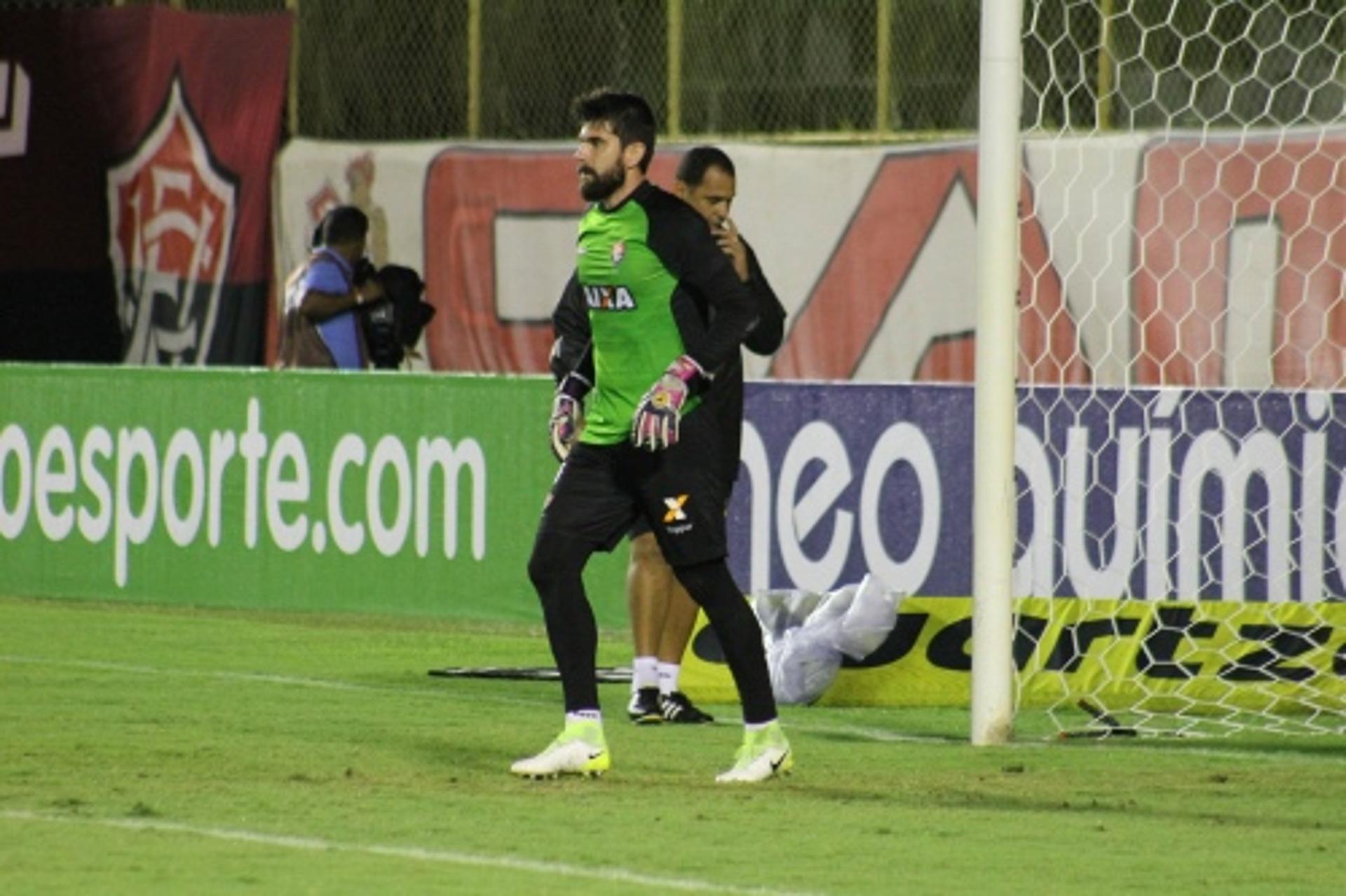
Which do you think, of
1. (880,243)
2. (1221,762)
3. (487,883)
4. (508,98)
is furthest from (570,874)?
(508,98)

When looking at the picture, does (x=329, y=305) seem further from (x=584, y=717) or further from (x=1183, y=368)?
(x=584, y=717)

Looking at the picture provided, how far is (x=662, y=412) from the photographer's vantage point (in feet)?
30.0

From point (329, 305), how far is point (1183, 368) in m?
4.54

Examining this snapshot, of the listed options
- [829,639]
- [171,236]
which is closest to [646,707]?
[829,639]

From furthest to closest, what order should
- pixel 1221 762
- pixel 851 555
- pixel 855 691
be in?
pixel 851 555
pixel 855 691
pixel 1221 762

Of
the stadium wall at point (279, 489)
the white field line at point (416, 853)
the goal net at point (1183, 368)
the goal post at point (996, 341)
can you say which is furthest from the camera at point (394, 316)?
the white field line at point (416, 853)

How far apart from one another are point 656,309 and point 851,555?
470 cm

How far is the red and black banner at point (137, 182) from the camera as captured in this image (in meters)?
22.5

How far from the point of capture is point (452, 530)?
15.6m

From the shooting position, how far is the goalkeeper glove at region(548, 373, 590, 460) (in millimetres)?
9648

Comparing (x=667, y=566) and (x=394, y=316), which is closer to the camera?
(x=667, y=566)

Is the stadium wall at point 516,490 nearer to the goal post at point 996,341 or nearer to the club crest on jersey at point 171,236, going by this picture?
the goal post at point 996,341

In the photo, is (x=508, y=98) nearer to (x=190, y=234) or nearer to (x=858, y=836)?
(x=190, y=234)

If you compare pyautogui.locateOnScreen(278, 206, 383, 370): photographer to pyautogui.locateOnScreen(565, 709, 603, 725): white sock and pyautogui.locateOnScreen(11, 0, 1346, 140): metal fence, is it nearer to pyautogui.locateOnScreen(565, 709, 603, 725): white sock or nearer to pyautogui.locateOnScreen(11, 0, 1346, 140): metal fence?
pyautogui.locateOnScreen(11, 0, 1346, 140): metal fence
